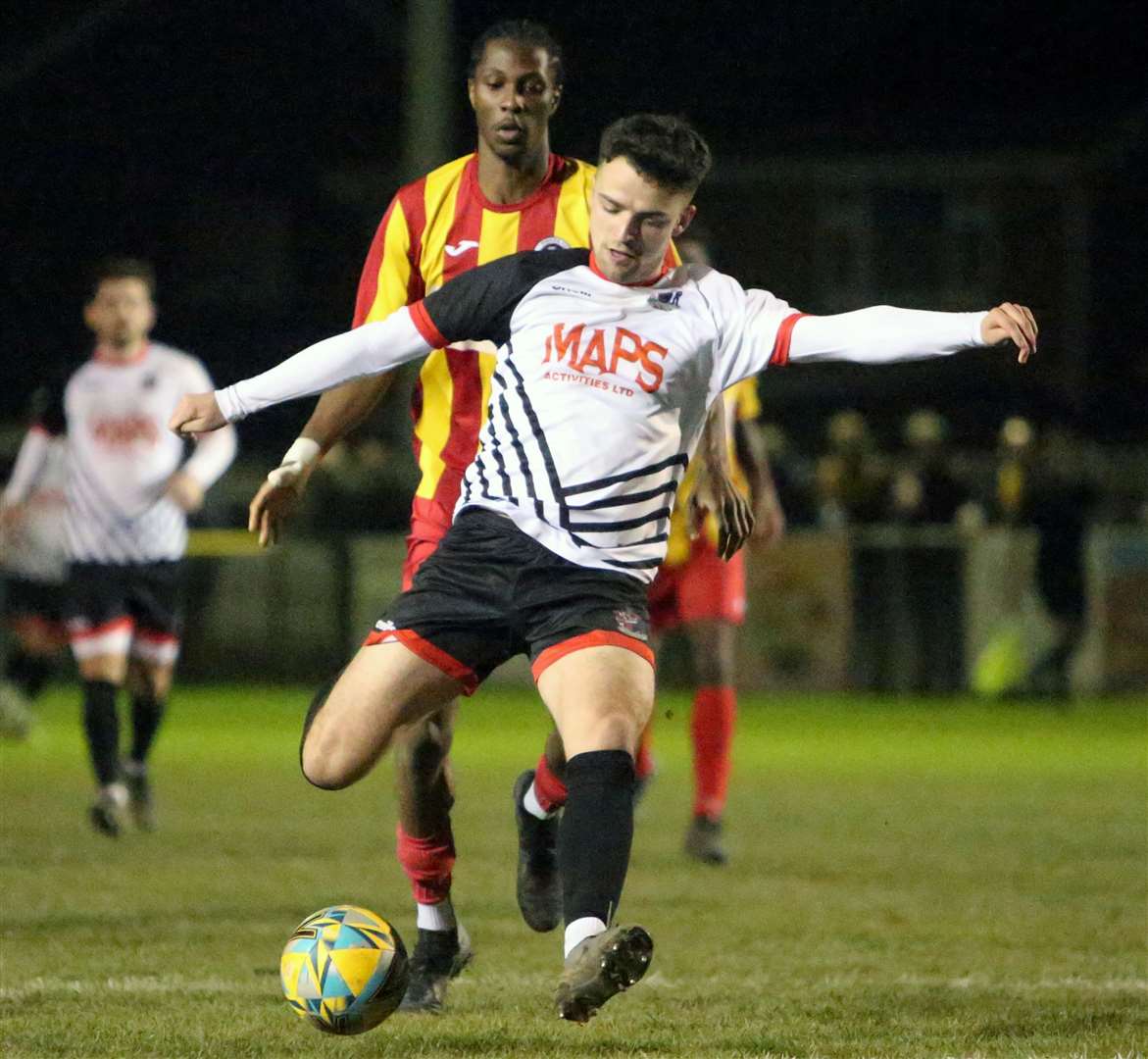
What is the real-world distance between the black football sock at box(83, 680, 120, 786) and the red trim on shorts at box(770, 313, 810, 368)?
200 inches

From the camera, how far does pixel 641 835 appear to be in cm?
971

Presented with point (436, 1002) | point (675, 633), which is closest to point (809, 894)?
point (436, 1002)

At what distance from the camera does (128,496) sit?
1024cm

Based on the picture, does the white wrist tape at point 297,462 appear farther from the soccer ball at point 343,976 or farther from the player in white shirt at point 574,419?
the soccer ball at point 343,976

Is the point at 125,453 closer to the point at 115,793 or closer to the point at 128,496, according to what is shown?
the point at 128,496

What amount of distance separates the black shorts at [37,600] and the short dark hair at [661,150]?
951 cm

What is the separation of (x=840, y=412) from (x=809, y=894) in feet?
103

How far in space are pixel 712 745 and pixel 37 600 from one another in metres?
7.35

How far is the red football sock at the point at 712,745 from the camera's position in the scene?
9.02 metres

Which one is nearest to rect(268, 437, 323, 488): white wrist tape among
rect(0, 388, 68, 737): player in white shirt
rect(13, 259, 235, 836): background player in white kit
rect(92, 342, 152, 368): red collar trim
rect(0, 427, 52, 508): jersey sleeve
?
rect(13, 259, 235, 836): background player in white kit

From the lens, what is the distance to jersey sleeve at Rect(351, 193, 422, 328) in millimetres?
6152

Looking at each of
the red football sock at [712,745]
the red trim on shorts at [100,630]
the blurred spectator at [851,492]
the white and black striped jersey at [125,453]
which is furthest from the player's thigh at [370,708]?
the blurred spectator at [851,492]

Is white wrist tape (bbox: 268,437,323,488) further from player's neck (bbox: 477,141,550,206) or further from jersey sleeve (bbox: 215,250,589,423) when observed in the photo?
player's neck (bbox: 477,141,550,206)

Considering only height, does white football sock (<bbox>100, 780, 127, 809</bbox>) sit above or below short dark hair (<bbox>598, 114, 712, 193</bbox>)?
below
